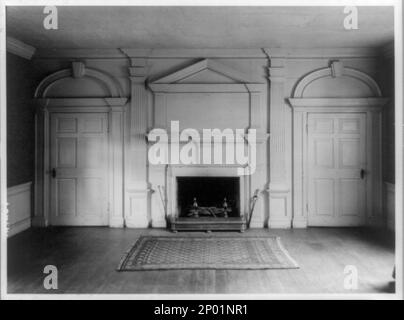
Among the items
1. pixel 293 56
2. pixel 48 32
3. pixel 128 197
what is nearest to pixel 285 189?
pixel 293 56

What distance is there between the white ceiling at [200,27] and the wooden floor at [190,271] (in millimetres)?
2865

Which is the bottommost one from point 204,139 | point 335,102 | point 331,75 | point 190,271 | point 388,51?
point 190,271

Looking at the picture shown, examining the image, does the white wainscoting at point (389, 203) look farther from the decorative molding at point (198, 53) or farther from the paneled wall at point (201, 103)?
the decorative molding at point (198, 53)

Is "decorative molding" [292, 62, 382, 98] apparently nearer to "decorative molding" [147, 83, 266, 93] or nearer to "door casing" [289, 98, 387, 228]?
"door casing" [289, 98, 387, 228]

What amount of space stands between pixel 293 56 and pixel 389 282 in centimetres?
376

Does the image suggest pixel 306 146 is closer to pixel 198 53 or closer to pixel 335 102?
pixel 335 102

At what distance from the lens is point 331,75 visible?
6.32 m

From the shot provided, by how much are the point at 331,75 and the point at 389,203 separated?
7.23 feet

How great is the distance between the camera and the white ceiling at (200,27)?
14.9 feet

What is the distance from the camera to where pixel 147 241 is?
5.56 m

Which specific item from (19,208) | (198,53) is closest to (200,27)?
(198,53)

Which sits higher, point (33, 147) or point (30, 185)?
point (33, 147)

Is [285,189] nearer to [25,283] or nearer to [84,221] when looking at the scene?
[84,221]
